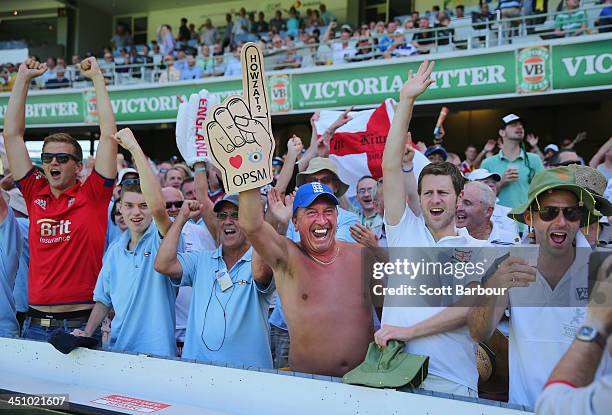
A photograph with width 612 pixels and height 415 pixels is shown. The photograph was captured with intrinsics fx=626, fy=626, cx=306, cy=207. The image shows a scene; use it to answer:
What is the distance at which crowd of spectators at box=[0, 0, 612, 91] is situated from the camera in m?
12.5

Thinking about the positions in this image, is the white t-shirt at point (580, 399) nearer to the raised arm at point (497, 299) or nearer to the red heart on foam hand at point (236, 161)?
the raised arm at point (497, 299)

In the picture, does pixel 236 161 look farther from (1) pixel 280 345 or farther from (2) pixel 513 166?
(2) pixel 513 166

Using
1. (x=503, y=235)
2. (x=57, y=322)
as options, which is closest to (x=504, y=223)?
(x=503, y=235)

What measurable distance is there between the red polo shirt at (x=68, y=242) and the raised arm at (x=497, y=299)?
227cm

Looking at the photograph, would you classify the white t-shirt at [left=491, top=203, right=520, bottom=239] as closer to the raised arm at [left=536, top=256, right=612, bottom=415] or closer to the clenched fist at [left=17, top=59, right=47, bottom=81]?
the raised arm at [left=536, top=256, right=612, bottom=415]

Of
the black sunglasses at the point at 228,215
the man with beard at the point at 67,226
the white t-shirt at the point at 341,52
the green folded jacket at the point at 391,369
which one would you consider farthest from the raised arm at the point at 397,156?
the white t-shirt at the point at 341,52

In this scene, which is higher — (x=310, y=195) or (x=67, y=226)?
(x=310, y=195)

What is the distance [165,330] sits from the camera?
11.2 feet

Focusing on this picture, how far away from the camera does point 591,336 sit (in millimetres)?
1634

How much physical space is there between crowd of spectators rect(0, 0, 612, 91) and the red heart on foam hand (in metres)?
8.07

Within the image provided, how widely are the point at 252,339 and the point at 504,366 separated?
1216 millimetres

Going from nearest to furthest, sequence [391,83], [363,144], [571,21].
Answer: [363,144], [571,21], [391,83]

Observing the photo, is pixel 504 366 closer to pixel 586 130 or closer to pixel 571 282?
pixel 571 282

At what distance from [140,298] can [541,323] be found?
2.14 m
